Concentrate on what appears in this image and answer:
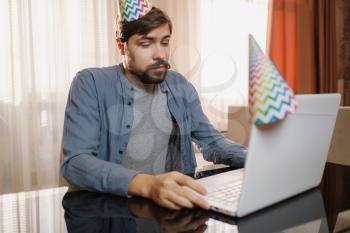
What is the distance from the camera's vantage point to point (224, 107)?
3.27m

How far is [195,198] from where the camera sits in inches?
27.5

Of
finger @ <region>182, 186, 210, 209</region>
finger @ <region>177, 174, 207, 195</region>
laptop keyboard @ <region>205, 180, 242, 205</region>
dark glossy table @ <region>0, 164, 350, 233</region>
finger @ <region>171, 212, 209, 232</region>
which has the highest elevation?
finger @ <region>177, 174, 207, 195</region>

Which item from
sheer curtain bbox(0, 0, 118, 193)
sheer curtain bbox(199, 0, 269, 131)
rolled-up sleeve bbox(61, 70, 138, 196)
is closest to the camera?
rolled-up sleeve bbox(61, 70, 138, 196)

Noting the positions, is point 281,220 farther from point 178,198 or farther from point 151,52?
point 151,52

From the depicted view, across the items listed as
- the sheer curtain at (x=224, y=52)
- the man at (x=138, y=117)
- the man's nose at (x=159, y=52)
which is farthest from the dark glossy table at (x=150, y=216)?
the sheer curtain at (x=224, y=52)

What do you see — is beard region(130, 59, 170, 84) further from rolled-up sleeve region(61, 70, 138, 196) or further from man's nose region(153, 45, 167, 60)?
rolled-up sleeve region(61, 70, 138, 196)

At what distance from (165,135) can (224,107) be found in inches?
76.3

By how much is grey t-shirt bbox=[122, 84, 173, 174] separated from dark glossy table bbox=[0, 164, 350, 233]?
0.46m

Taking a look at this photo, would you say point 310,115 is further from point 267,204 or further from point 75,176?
point 75,176

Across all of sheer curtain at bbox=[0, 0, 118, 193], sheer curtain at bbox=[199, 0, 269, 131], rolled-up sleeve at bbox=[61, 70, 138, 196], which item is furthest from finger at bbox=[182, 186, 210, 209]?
sheer curtain at bbox=[199, 0, 269, 131]

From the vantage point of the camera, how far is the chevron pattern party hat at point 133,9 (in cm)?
125

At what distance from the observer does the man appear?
1.05 metres

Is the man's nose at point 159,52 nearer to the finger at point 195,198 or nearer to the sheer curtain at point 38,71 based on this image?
the finger at point 195,198

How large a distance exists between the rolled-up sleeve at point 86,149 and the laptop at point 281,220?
27 cm
